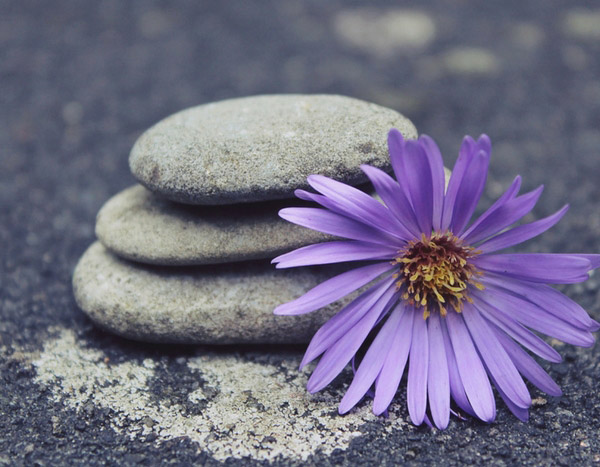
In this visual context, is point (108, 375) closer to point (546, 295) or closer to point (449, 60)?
point (546, 295)

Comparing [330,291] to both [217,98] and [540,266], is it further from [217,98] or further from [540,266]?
[217,98]

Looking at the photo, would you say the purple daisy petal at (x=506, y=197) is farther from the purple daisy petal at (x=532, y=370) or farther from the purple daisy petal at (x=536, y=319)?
the purple daisy petal at (x=532, y=370)

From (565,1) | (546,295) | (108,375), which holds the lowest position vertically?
(108,375)

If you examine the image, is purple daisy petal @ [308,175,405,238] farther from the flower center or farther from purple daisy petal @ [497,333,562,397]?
purple daisy petal @ [497,333,562,397]

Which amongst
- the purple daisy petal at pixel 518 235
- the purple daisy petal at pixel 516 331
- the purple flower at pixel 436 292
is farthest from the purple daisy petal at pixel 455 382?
the purple daisy petal at pixel 518 235

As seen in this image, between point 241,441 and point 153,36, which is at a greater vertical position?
point 153,36

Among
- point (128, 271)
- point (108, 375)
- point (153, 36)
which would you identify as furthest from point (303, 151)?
point (153, 36)

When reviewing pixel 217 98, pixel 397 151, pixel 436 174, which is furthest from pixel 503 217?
pixel 217 98
